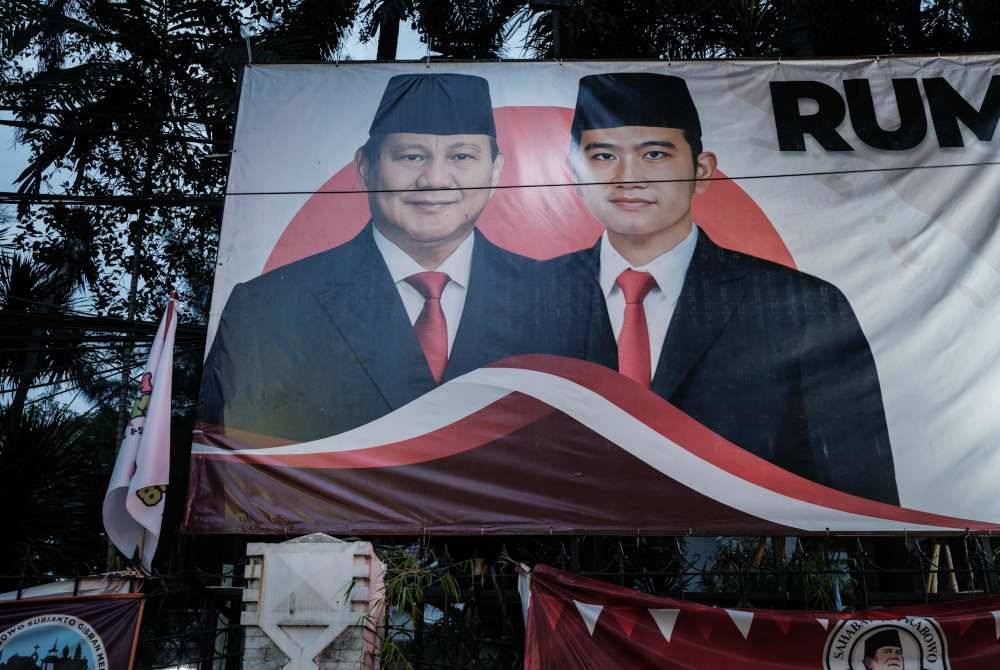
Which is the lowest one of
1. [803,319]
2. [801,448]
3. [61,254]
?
[801,448]

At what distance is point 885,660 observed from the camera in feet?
18.0

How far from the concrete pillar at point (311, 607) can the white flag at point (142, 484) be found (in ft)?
3.97

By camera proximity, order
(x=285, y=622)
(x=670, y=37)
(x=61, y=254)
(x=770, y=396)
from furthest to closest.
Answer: (x=61, y=254), (x=670, y=37), (x=770, y=396), (x=285, y=622)

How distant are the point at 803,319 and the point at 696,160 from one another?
1.60 m

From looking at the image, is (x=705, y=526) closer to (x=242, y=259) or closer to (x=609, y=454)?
(x=609, y=454)

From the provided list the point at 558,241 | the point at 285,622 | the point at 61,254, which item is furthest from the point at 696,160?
the point at 61,254

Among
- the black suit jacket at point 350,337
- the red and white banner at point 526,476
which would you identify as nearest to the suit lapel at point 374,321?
the black suit jacket at point 350,337

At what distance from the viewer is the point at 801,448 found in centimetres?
702

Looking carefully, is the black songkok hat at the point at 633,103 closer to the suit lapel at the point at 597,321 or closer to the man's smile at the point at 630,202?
the man's smile at the point at 630,202

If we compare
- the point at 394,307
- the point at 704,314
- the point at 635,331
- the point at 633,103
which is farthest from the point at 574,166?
the point at 394,307

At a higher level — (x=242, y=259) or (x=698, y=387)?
(x=242, y=259)

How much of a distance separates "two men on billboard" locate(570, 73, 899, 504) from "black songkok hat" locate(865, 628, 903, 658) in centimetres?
146

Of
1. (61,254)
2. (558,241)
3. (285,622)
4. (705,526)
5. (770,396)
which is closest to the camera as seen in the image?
(285,622)

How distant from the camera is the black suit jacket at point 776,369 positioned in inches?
275
